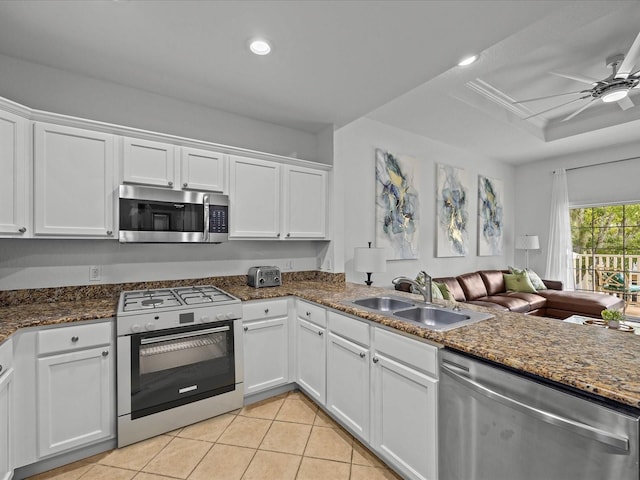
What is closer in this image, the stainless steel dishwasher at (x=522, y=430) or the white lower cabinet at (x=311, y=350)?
the stainless steel dishwasher at (x=522, y=430)

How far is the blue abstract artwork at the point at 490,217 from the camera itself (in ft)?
16.9

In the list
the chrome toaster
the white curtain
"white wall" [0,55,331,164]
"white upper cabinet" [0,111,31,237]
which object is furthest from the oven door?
the white curtain

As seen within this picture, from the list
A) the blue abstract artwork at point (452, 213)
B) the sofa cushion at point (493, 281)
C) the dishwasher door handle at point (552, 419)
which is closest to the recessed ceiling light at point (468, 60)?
the dishwasher door handle at point (552, 419)

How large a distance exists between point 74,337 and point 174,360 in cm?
59

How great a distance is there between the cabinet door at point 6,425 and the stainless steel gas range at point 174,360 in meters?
0.48

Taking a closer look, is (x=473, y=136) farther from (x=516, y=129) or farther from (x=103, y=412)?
(x=103, y=412)

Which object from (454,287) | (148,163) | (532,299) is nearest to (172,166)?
(148,163)

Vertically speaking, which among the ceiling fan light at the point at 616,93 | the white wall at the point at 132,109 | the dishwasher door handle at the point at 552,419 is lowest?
the dishwasher door handle at the point at 552,419

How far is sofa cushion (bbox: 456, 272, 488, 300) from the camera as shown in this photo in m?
4.48

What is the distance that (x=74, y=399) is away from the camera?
1841 mm

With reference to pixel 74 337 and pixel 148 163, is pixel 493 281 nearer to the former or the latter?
pixel 148 163

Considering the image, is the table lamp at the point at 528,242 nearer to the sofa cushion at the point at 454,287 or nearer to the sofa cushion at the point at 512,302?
the sofa cushion at the point at 512,302

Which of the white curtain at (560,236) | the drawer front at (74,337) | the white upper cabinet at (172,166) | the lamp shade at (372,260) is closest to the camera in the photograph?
the drawer front at (74,337)

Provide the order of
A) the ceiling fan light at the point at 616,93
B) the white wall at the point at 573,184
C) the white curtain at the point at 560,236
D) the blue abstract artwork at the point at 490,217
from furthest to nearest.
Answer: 1. the white curtain at the point at 560,236
2. the blue abstract artwork at the point at 490,217
3. the white wall at the point at 573,184
4. the ceiling fan light at the point at 616,93
